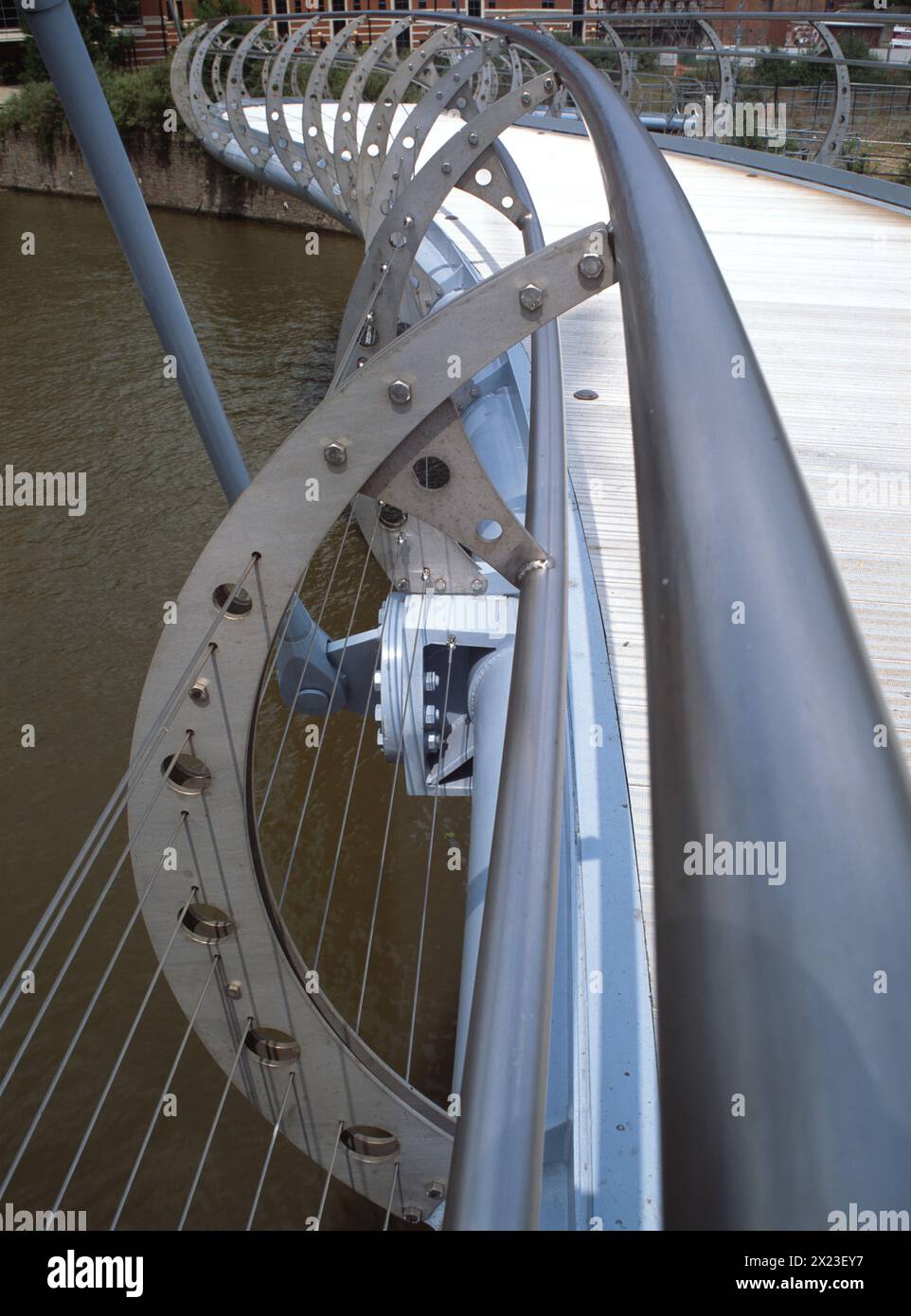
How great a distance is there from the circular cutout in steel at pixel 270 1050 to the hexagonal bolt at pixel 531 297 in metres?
1.37

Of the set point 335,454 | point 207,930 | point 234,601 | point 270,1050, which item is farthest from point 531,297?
point 270,1050

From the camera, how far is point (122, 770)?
15.8 ft

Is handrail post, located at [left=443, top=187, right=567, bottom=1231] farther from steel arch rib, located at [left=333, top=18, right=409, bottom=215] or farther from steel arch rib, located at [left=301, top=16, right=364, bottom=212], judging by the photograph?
steel arch rib, located at [left=301, top=16, right=364, bottom=212]

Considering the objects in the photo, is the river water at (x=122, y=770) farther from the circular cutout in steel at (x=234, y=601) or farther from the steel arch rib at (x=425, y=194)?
the circular cutout in steel at (x=234, y=601)

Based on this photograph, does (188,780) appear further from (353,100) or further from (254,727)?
(353,100)

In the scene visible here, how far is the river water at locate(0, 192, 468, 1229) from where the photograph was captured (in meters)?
3.35

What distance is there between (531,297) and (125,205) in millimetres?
2551

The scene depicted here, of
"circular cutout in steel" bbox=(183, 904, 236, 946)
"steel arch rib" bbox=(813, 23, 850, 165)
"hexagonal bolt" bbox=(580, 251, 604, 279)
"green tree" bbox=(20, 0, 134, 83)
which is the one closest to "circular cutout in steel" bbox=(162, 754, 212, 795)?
"circular cutout in steel" bbox=(183, 904, 236, 946)

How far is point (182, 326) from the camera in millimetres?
3369

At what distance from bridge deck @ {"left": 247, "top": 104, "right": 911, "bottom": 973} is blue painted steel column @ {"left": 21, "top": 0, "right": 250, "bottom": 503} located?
4.00 feet

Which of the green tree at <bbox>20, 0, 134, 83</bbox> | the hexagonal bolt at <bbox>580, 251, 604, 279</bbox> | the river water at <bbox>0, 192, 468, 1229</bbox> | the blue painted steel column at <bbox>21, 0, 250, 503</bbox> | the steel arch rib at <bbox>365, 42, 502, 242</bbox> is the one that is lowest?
the river water at <bbox>0, 192, 468, 1229</bbox>

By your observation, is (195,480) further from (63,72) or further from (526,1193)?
(526,1193)

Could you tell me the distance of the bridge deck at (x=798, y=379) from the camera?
210cm

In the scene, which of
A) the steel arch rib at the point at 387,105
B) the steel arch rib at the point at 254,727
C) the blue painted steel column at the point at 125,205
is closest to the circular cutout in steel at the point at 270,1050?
the steel arch rib at the point at 254,727
